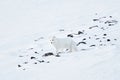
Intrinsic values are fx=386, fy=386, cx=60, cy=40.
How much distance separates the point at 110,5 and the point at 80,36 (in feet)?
26.9

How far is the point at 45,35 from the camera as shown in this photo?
18906 mm

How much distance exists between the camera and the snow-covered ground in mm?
11039

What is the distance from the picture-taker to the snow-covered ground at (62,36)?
11039 mm

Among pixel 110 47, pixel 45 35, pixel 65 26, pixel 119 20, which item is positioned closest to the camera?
pixel 110 47

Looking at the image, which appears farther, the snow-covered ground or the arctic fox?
the arctic fox

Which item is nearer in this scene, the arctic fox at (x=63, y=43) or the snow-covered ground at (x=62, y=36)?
the snow-covered ground at (x=62, y=36)

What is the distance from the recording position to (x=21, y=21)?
84.7 feet

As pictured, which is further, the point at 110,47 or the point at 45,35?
the point at 45,35

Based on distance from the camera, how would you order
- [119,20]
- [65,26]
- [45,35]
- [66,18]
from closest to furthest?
A: [119,20] < [45,35] < [65,26] < [66,18]

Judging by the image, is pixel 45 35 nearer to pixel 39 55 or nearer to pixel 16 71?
pixel 39 55

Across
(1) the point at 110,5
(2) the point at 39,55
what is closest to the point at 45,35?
(2) the point at 39,55

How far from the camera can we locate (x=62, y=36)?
17.1m

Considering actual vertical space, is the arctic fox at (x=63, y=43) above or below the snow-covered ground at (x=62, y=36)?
above

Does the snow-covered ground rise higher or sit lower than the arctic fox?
lower
